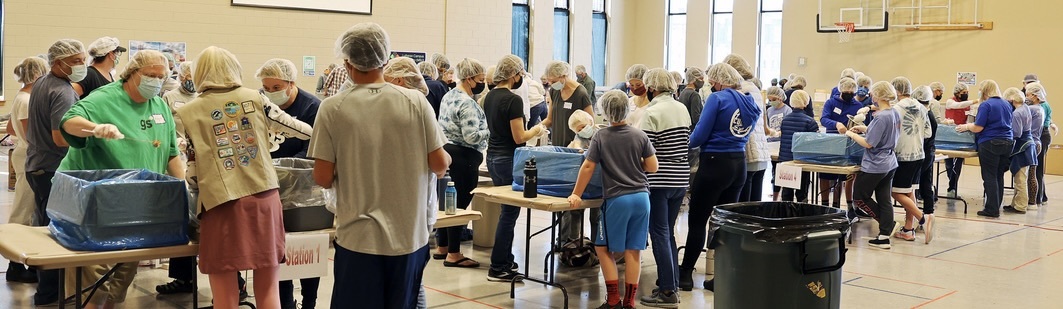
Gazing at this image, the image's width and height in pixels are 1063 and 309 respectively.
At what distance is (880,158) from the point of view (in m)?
7.37

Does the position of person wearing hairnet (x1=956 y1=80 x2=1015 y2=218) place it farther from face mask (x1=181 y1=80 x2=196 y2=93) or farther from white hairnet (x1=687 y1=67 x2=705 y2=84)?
face mask (x1=181 y1=80 x2=196 y2=93)

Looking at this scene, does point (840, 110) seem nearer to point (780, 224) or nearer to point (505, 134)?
point (505, 134)

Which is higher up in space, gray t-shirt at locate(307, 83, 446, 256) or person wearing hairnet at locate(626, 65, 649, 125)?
person wearing hairnet at locate(626, 65, 649, 125)

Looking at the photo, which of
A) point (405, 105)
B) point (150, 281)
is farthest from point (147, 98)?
point (150, 281)

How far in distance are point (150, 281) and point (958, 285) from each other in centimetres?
510

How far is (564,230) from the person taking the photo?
687 cm

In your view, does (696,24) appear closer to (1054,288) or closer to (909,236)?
(909,236)

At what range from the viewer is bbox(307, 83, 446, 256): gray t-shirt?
2.99 m

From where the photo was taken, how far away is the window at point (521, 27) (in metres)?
17.7

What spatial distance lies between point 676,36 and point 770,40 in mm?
2343

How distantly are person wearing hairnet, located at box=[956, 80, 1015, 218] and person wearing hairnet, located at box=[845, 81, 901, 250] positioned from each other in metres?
2.39

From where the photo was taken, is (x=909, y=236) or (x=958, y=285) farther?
(x=909, y=236)

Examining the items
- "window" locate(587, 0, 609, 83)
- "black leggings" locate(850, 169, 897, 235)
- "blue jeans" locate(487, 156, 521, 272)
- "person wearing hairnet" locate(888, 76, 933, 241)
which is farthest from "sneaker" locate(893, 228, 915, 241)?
"window" locate(587, 0, 609, 83)

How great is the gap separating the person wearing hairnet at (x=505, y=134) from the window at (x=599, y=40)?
1383 centimetres
